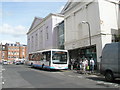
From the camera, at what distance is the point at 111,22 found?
2212cm

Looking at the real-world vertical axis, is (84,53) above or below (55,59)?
above

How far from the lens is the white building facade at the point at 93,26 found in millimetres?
20850

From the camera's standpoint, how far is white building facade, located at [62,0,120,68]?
20.9 metres

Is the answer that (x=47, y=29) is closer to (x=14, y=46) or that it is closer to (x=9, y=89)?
(x=9, y=89)

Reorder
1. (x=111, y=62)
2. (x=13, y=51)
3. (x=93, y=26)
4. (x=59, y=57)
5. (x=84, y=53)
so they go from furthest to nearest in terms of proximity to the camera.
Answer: (x=13, y=51)
(x=84, y=53)
(x=93, y=26)
(x=59, y=57)
(x=111, y=62)

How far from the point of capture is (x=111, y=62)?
1091cm

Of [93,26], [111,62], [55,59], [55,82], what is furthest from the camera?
[93,26]

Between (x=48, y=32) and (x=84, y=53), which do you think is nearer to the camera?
(x=84, y=53)

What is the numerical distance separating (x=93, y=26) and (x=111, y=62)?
39.6 ft

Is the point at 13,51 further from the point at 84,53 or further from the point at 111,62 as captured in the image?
the point at 111,62

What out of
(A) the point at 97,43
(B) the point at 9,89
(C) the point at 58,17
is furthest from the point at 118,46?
(C) the point at 58,17

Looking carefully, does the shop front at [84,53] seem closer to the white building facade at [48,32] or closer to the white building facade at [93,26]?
the white building facade at [93,26]

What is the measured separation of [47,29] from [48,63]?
21.6 meters

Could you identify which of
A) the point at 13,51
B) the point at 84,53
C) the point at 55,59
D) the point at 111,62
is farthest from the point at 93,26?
the point at 13,51
